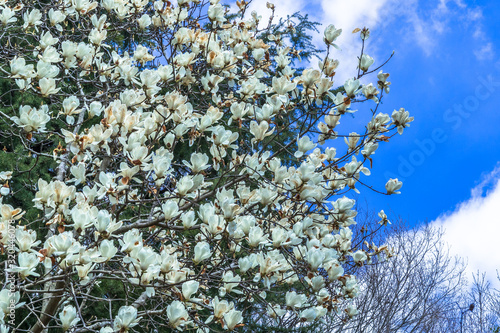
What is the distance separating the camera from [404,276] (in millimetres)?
8375

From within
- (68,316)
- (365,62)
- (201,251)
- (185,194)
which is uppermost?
(365,62)

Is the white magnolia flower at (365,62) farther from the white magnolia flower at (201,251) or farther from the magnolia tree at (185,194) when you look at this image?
the white magnolia flower at (201,251)

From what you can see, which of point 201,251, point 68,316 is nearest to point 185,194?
point 201,251

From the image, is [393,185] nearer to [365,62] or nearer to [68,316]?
[365,62]

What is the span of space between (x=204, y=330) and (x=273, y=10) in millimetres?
Answer: 2937

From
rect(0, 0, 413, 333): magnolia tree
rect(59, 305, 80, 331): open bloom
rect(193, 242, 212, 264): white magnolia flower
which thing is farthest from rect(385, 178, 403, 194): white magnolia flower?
rect(59, 305, 80, 331): open bloom

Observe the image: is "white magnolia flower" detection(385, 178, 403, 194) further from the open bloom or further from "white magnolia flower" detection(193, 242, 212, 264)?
the open bloom

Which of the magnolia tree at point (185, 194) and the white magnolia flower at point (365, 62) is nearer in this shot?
the magnolia tree at point (185, 194)

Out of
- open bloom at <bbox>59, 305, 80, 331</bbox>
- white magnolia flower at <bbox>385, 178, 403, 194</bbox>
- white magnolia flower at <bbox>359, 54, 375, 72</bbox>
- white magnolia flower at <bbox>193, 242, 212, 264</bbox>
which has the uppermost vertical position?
white magnolia flower at <bbox>359, 54, 375, 72</bbox>

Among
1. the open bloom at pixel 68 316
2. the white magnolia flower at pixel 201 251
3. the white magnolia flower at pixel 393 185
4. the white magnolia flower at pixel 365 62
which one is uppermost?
the white magnolia flower at pixel 365 62

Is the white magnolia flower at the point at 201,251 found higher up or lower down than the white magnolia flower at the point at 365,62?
lower down

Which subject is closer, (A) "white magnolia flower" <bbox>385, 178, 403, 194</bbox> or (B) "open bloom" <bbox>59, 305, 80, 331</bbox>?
(B) "open bloom" <bbox>59, 305, 80, 331</bbox>

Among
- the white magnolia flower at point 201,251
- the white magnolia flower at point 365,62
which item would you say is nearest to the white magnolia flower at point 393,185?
the white magnolia flower at point 365,62

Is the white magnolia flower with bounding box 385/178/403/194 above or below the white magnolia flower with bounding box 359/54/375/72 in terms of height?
below
